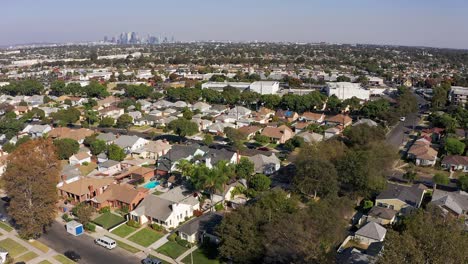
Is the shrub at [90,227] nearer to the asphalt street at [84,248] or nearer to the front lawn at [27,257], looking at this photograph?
the asphalt street at [84,248]

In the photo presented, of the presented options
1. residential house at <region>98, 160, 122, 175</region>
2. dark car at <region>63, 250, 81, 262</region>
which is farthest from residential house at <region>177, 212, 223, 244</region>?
residential house at <region>98, 160, 122, 175</region>

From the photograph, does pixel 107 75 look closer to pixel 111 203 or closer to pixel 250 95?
pixel 250 95

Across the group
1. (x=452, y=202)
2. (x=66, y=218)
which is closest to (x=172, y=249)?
(x=66, y=218)

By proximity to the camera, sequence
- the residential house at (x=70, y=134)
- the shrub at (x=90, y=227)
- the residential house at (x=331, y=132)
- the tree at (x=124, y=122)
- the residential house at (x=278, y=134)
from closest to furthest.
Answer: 1. the shrub at (x=90, y=227)
2. the residential house at (x=70, y=134)
3. the residential house at (x=278, y=134)
4. the residential house at (x=331, y=132)
5. the tree at (x=124, y=122)

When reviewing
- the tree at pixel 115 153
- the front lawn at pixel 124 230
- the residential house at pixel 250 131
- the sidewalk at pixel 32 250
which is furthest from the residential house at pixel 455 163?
the sidewalk at pixel 32 250

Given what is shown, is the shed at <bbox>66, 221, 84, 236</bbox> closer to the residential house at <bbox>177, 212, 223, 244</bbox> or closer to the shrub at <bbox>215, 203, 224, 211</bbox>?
the residential house at <bbox>177, 212, 223, 244</bbox>

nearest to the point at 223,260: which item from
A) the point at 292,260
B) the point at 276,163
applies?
the point at 292,260
